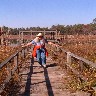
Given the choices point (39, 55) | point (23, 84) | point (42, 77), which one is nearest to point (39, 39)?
point (39, 55)

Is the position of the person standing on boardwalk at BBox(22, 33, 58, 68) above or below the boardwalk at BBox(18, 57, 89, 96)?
above

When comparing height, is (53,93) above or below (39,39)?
below

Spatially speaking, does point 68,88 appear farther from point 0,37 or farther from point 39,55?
point 0,37

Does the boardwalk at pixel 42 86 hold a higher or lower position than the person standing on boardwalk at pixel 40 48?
lower

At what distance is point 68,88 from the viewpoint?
884 cm

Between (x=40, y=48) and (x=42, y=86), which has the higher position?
(x=40, y=48)

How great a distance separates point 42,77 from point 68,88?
242 cm

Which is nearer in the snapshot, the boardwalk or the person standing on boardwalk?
the boardwalk

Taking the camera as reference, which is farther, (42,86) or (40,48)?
(40,48)

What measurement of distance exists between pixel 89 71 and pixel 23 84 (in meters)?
1.89

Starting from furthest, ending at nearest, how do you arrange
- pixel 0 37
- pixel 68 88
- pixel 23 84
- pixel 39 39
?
pixel 0 37 → pixel 39 39 → pixel 23 84 → pixel 68 88

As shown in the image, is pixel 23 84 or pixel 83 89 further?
pixel 23 84

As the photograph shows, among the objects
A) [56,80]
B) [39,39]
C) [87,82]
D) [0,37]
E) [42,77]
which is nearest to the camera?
[87,82]

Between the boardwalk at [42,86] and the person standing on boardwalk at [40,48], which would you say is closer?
the boardwalk at [42,86]
